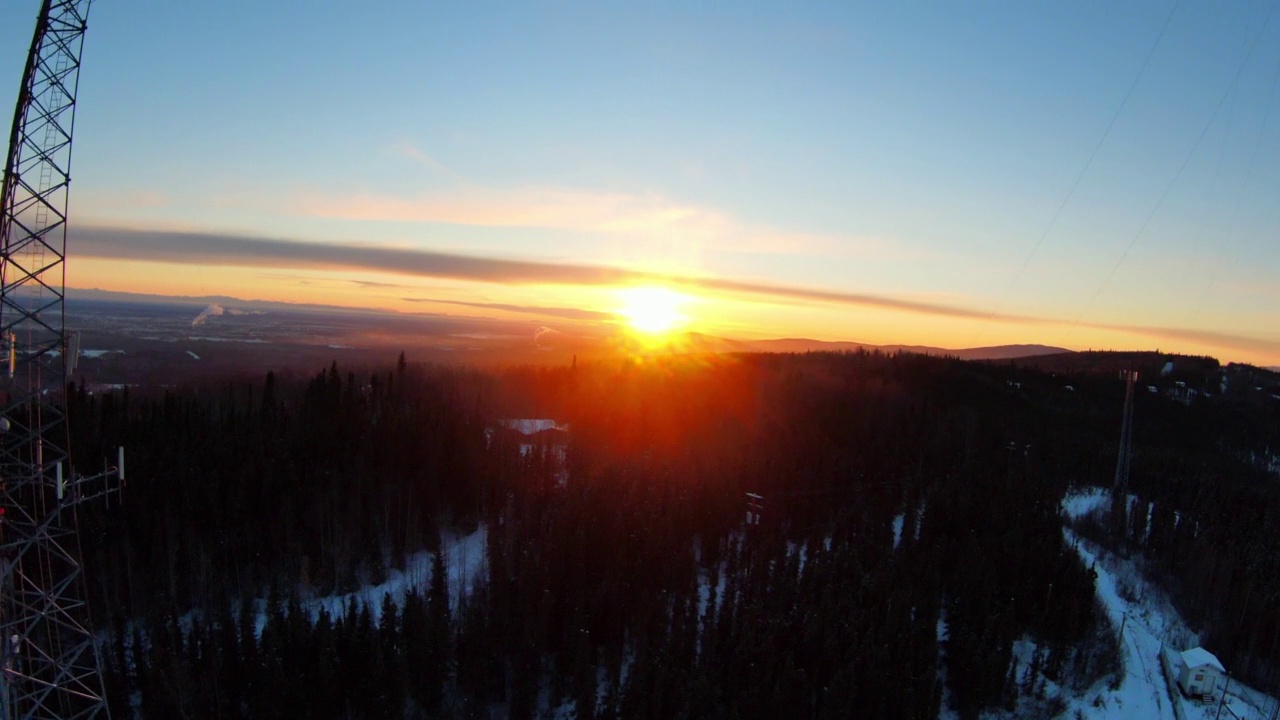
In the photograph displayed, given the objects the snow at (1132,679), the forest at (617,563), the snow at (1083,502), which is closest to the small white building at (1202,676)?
the snow at (1132,679)

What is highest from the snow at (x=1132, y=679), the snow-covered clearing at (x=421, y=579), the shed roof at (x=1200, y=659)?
the shed roof at (x=1200, y=659)

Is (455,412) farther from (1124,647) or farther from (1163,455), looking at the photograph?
(1163,455)

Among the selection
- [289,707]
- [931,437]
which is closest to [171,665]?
[289,707]

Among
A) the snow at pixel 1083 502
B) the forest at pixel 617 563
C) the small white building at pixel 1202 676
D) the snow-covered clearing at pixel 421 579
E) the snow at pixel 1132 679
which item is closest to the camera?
the forest at pixel 617 563

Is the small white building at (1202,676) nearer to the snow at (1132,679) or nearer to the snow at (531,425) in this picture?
the snow at (1132,679)

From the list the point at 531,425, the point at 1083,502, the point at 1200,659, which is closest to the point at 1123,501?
the point at 1083,502

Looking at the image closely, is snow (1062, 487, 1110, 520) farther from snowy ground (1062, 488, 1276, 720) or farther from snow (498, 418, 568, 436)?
snow (498, 418, 568, 436)

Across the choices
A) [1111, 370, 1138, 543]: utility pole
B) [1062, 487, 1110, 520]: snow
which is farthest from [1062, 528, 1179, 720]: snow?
[1062, 487, 1110, 520]: snow

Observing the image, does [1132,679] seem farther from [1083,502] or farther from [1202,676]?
[1083,502]
